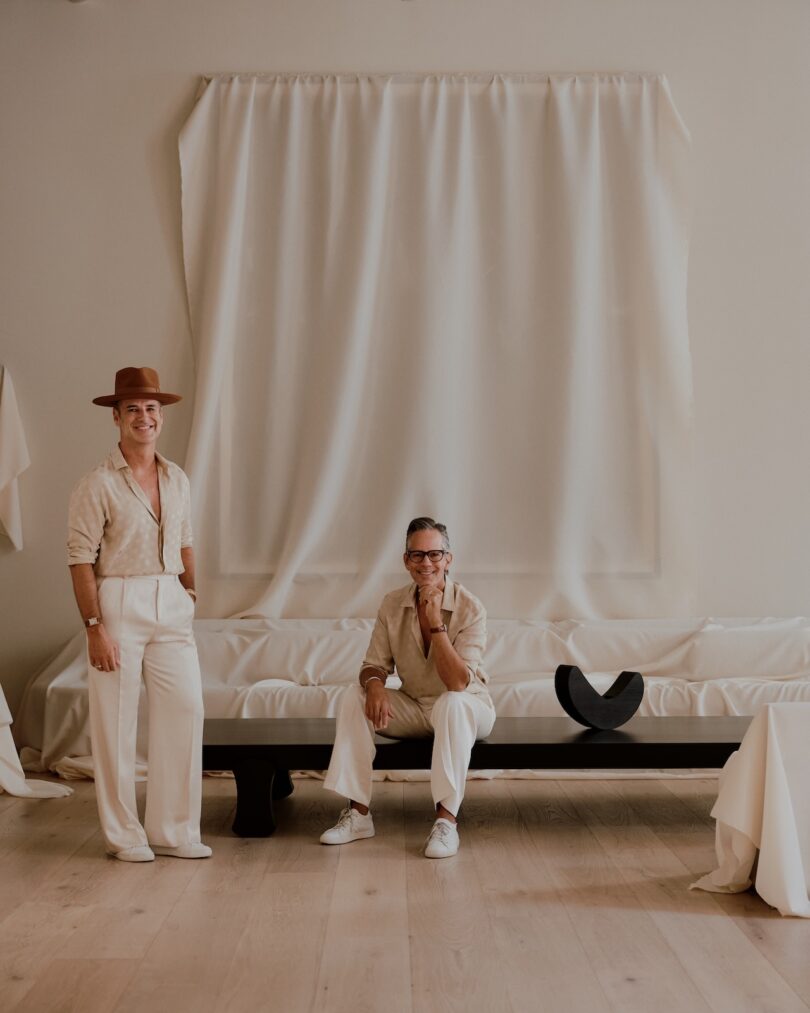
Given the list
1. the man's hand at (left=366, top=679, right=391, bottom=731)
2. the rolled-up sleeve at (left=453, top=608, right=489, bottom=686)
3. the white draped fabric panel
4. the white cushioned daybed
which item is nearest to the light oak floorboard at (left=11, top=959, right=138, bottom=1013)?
the man's hand at (left=366, top=679, right=391, bottom=731)

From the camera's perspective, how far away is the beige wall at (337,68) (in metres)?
5.81

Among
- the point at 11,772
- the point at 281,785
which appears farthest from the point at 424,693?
the point at 11,772

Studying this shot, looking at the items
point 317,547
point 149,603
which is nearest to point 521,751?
point 149,603

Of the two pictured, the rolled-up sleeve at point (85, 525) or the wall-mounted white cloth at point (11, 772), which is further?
the wall-mounted white cloth at point (11, 772)

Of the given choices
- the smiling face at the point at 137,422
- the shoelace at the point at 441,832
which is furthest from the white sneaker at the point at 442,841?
the smiling face at the point at 137,422

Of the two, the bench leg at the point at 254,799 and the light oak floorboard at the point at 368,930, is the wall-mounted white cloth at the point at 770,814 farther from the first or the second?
the bench leg at the point at 254,799

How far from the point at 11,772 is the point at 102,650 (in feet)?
3.90

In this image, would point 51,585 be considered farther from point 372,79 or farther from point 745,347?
point 745,347

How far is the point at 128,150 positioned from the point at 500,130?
6.02 ft

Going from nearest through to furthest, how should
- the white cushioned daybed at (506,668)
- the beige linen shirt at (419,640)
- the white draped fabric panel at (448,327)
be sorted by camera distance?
the beige linen shirt at (419,640) < the white cushioned daybed at (506,668) < the white draped fabric panel at (448,327)

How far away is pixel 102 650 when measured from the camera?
361 cm

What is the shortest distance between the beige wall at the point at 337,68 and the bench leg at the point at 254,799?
218cm

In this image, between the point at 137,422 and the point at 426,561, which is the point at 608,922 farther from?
the point at 137,422

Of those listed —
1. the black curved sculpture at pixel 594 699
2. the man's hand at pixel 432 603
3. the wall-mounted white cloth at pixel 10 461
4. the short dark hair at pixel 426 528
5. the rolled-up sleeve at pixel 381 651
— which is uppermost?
the wall-mounted white cloth at pixel 10 461
